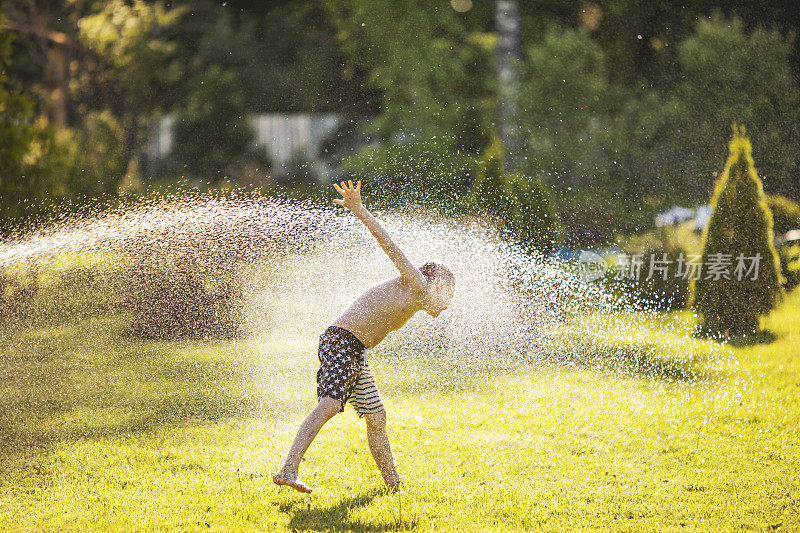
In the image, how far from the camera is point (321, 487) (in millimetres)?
4887

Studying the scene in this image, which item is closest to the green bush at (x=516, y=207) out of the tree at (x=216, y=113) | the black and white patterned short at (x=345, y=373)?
the black and white patterned short at (x=345, y=373)

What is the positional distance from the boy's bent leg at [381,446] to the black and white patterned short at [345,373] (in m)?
0.05

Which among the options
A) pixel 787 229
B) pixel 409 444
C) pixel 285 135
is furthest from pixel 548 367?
pixel 285 135

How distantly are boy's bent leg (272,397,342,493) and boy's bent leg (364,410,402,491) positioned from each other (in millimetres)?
218

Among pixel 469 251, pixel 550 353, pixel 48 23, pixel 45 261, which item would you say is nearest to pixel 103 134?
pixel 45 261

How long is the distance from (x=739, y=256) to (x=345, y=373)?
6.59 metres

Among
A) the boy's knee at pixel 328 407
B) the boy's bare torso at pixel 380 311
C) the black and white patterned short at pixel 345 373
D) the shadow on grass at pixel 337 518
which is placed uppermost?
the boy's bare torso at pixel 380 311

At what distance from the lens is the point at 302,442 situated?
4.32m

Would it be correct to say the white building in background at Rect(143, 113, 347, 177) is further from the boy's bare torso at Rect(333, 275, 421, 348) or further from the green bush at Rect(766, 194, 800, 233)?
the boy's bare torso at Rect(333, 275, 421, 348)

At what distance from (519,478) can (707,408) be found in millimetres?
2394

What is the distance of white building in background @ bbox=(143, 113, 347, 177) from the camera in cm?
2739

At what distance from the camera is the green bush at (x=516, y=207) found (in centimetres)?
1114

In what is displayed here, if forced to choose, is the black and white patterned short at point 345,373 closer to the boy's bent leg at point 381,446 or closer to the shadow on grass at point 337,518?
the boy's bent leg at point 381,446

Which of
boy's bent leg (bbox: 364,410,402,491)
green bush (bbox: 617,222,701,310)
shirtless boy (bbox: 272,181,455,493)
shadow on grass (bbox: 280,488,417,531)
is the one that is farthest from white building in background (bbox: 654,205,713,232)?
shadow on grass (bbox: 280,488,417,531)
